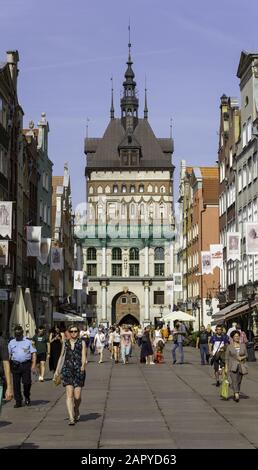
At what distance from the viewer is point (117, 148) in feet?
546

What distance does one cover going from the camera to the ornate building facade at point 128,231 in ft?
470

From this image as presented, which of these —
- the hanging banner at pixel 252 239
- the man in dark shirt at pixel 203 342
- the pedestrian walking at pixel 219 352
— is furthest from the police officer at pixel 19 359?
the hanging banner at pixel 252 239

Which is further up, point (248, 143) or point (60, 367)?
point (248, 143)

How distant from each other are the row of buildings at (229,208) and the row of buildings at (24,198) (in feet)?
41.4

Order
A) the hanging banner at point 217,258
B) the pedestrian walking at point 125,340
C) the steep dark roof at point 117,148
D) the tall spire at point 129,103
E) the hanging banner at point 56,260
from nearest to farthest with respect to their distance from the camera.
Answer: the pedestrian walking at point 125,340, the hanging banner at point 217,258, the hanging banner at point 56,260, the steep dark roof at point 117,148, the tall spire at point 129,103

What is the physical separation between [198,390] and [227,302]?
144ft

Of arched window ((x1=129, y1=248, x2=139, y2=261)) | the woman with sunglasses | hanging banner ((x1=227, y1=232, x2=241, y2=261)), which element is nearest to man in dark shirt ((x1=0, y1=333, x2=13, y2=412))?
the woman with sunglasses

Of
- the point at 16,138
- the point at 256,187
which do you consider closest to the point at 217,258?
the point at 256,187

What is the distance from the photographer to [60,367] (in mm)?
18312

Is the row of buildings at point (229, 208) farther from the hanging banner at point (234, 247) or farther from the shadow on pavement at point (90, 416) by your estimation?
the shadow on pavement at point (90, 416)

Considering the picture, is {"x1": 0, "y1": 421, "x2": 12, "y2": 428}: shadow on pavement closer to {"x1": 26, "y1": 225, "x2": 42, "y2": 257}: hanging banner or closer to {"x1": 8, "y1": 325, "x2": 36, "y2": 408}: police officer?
{"x1": 8, "y1": 325, "x2": 36, "y2": 408}: police officer

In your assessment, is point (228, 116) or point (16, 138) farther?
point (228, 116)

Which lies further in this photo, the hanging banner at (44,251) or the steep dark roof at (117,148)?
the steep dark roof at (117,148)
